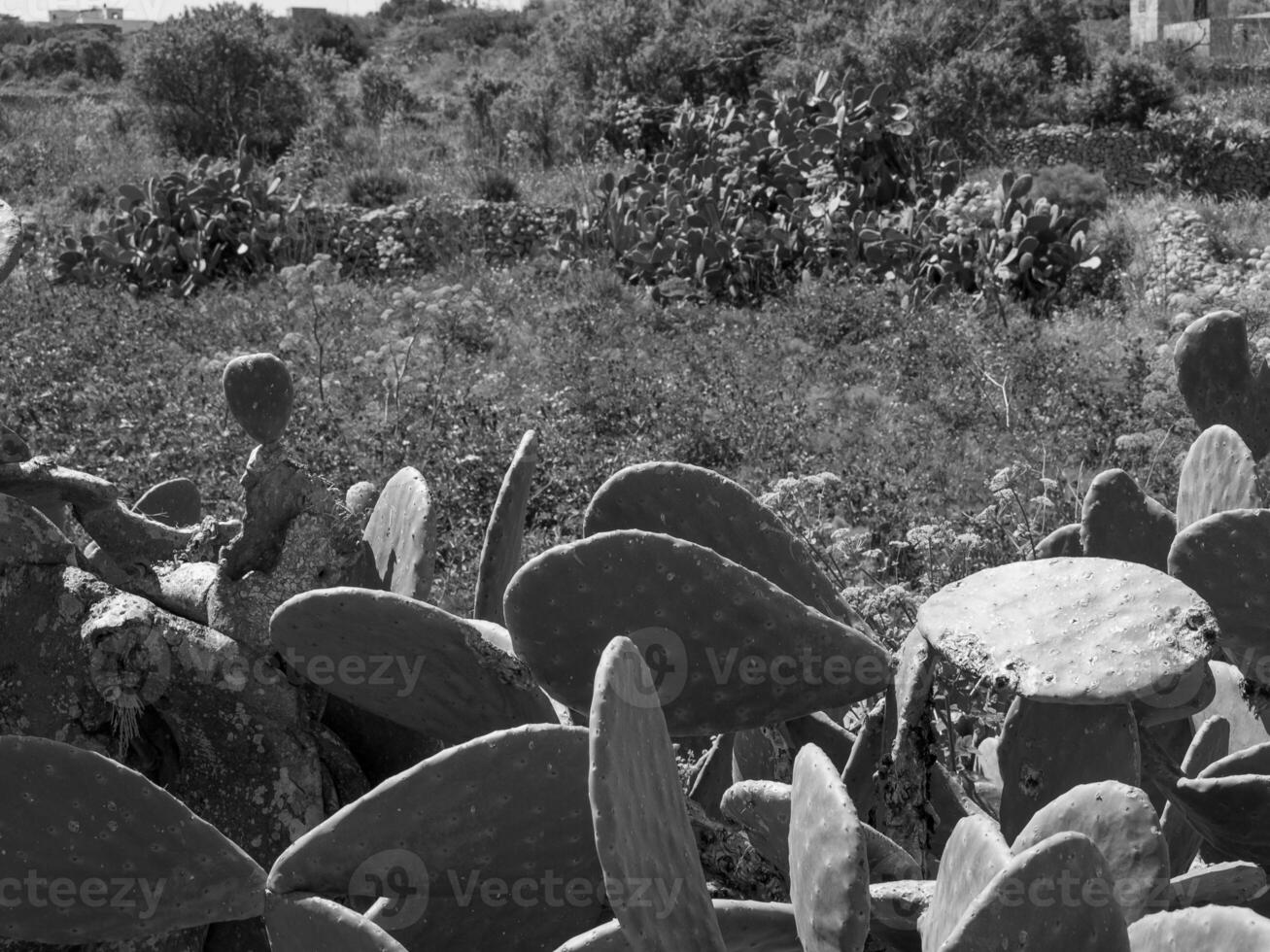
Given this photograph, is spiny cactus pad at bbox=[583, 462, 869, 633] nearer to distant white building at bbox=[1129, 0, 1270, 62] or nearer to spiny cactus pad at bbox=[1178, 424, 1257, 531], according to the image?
spiny cactus pad at bbox=[1178, 424, 1257, 531]

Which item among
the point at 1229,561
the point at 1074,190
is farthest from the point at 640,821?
the point at 1074,190

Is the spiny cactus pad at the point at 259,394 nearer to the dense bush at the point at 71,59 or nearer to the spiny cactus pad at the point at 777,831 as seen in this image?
the spiny cactus pad at the point at 777,831

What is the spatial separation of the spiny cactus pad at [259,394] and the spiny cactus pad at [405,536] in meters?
0.20

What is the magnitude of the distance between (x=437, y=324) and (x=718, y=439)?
285 centimetres

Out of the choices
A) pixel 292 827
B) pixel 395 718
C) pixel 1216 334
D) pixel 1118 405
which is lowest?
pixel 1118 405

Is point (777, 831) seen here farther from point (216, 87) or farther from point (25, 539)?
point (216, 87)

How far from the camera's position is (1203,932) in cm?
74

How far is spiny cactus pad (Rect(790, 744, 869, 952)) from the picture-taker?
0.81 metres

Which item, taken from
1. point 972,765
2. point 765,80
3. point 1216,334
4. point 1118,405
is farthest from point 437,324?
point 765,80

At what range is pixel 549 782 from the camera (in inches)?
38.0

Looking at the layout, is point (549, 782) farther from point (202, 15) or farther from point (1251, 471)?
point (202, 15)

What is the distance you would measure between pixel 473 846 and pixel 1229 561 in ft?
2.52

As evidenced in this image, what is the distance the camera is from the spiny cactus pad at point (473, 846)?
0.91m

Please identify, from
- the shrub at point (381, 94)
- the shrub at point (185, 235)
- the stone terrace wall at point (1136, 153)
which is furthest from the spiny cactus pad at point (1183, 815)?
the shrub at point (381, 94)
